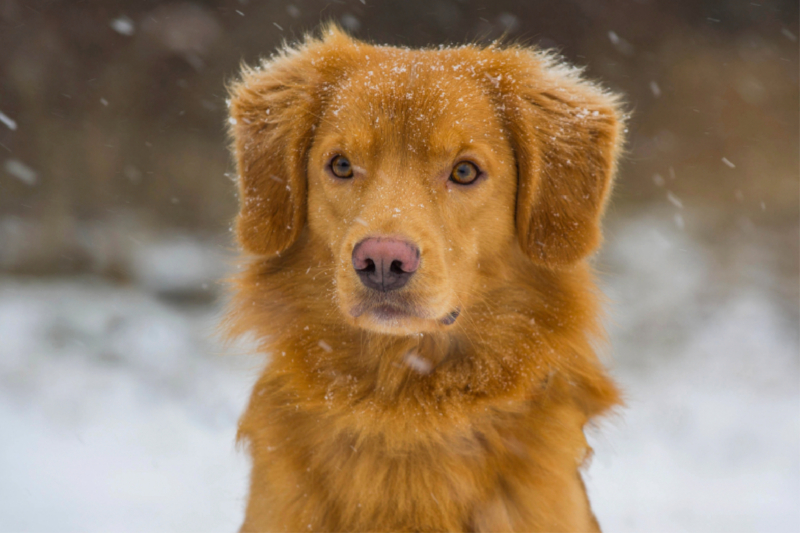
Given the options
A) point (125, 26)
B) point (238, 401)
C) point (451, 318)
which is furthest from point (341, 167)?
point (125, 26)

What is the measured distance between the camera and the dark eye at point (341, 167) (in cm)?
312

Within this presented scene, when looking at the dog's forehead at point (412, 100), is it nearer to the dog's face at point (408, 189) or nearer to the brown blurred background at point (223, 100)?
the dog's face at point (408, 189)

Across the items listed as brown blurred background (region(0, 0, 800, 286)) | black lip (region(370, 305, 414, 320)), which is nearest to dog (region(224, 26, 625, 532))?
black lip (region(370, 305, 414, 320))

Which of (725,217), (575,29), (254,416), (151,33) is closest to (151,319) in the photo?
(151,33)

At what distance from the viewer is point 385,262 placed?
2613 millimetres

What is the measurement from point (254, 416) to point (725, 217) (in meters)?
6.51

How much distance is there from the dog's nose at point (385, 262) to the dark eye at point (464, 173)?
1.79 ft

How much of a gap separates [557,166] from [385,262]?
113 centimetres

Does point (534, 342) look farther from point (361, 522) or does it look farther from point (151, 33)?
point (151, 33)

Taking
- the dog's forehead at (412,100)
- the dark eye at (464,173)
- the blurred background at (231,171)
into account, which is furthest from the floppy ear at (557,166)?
the blurred background at (231,171)

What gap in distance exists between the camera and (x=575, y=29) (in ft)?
25.0

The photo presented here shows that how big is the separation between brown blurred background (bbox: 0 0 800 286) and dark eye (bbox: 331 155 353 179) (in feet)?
15.3

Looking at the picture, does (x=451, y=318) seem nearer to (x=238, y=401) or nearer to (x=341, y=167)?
(x=341, y=167)

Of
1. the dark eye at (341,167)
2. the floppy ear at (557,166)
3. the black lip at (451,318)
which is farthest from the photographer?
the floppy ear at (557,166)
